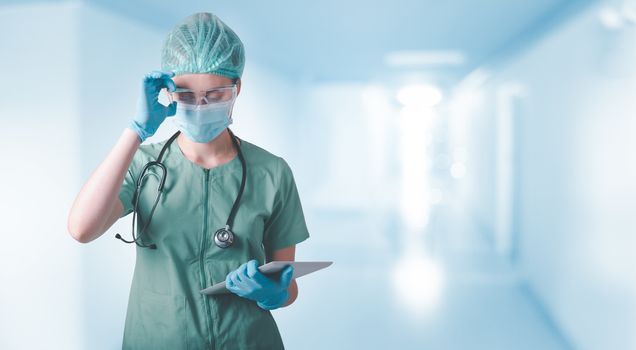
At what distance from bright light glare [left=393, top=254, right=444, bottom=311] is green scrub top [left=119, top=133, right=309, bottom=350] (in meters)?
2.34

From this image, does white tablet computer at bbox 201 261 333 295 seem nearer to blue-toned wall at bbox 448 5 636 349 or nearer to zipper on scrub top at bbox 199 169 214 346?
zipper on scrub top at bbox 199 169 214 346

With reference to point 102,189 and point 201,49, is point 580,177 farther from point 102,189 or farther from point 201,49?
point 102,189

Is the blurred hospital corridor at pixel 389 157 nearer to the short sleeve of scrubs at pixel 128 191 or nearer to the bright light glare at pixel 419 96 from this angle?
the bright light glare at pixel 419 96

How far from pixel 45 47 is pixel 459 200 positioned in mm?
3116

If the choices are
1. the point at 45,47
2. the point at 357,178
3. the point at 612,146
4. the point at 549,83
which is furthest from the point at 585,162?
the point at 45,47

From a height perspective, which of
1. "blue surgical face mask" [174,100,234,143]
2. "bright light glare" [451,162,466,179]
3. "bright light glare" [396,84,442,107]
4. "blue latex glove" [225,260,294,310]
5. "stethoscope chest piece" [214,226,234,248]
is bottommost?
"blue latex glove" [225,260,294,310]

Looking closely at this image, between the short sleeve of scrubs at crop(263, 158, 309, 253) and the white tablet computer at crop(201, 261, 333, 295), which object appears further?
the short sleeve of scrubs at crop(263, 158, 309, 253)

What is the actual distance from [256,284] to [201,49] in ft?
1.54

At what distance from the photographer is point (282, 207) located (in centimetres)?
117

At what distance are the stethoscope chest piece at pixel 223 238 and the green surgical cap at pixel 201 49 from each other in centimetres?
32

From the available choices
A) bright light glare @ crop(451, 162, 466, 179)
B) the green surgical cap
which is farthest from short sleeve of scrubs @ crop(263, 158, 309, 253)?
bright light glare @ crop(451, 162, 466, 179)

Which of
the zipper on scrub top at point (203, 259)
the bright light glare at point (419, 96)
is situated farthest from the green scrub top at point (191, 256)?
the bright light glare at point (419, 96)

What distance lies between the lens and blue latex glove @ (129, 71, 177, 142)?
954 mm

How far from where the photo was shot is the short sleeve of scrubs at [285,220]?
3.83ft
